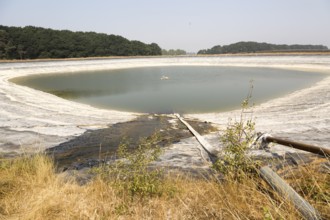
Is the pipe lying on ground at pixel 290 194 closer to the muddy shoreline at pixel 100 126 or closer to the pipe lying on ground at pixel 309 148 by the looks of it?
the pipe lying on ground at pixel 309 148

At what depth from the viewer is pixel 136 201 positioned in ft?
15.4

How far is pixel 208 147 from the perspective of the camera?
28.6ft

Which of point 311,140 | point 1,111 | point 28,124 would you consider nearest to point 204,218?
point 311,140

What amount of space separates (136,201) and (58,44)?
9097 centimetres

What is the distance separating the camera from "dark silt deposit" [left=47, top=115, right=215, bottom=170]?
8.59 meters

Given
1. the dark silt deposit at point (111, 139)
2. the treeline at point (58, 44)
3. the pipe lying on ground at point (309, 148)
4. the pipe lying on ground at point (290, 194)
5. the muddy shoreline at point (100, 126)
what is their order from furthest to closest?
the treeline at point (58, 44), the muddy shoreline at point (100, 126), the dark silt deposit at point (111, 139), the pipe lying on ground at point (309, 148), the pipe lying on ground at point (290, 194)

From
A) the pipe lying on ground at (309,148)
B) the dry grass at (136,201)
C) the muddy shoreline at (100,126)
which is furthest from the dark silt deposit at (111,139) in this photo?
the pipe lying on ground at (309,148)

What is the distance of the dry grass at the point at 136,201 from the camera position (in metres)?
3.96

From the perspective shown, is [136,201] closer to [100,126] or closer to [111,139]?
[111,139]

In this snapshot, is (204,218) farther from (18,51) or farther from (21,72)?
(18,51)

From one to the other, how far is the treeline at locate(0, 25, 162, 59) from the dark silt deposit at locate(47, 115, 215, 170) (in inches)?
3077

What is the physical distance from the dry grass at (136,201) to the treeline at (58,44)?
84.5 meters

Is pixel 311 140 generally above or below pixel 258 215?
below

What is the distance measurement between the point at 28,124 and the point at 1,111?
13.5 feet
